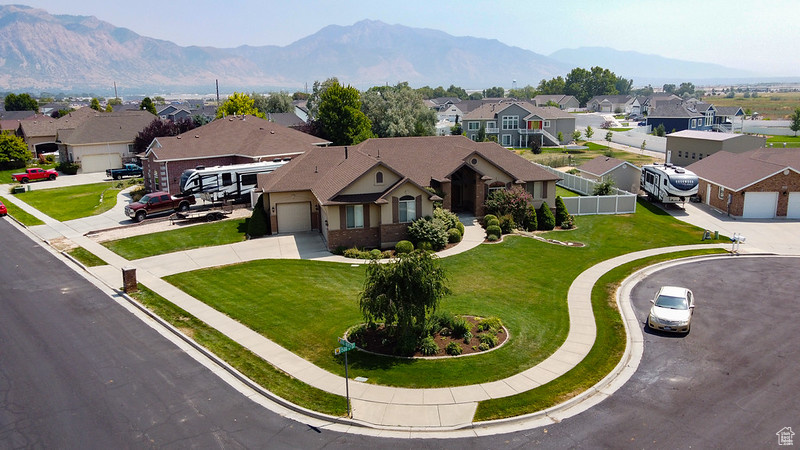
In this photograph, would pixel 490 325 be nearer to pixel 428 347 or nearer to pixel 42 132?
pixel 428 347

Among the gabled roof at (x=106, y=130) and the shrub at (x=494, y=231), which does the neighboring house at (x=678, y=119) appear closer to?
the shrub at (x=494, y=231)

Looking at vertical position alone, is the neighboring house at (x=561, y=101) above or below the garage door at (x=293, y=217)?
above

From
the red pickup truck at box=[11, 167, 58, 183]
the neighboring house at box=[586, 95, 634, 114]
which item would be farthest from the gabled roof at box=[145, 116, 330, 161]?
the neighboring house at box=[586, 95, 634, 114]

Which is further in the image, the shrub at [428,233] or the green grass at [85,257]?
the shrub at [428,233]

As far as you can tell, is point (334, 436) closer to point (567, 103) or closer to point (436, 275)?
point (436, 275)

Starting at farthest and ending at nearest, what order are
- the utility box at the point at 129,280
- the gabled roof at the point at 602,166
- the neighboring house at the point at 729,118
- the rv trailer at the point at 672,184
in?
the neighboring house at the point at 729,118
the gabled roof at the point at 602,166
the rv trailer at the point at 672,184
the utility box at the point at 129,280

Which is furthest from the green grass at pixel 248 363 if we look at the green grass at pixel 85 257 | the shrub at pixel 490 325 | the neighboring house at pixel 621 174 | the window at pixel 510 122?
the window at pixel 510 122

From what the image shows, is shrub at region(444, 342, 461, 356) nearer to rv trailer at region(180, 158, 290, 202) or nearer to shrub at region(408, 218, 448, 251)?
shrub at region(408, 218, 448, 251)

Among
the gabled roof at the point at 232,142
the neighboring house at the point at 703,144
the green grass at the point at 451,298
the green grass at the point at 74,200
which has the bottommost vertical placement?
the green grass at the point at 451,298
